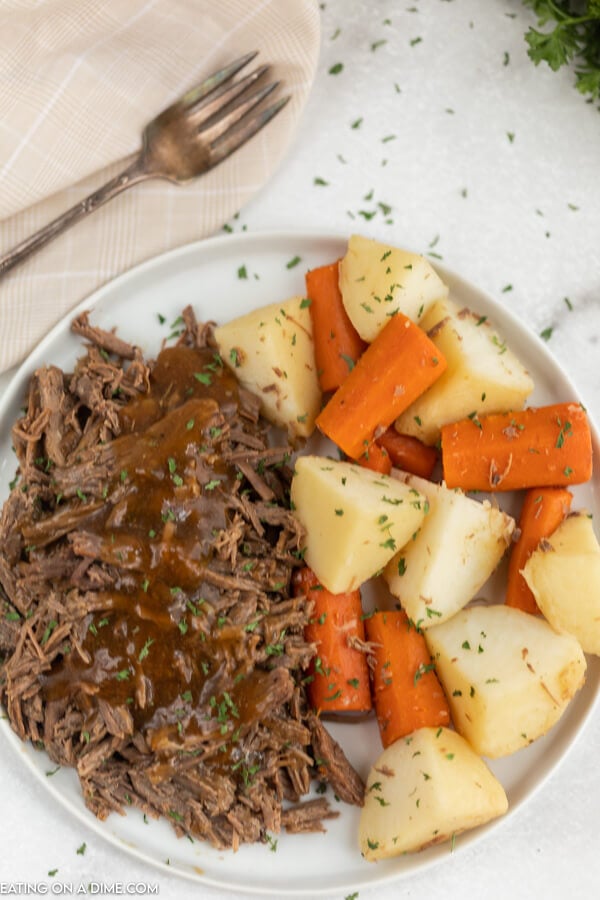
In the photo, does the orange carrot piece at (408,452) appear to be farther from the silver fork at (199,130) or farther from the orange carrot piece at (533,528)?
the silver fork at (199,130)

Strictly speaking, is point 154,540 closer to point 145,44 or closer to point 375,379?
point 375,379

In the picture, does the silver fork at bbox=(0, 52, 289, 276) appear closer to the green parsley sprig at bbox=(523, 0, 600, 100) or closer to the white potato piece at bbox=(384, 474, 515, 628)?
the green parsley sprig at bbox=(523, 0, 600, 100)

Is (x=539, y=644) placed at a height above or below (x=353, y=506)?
below

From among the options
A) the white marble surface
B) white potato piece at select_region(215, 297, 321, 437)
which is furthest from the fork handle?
white potato piece at select_region(215, 297, 321, 437)

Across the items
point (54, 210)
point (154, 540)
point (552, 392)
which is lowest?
point (154, 540)

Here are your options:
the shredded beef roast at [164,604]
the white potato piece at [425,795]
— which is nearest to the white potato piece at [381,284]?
the shredded beef roast at [164,604]

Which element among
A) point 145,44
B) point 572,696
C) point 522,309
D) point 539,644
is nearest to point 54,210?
point 145,44
